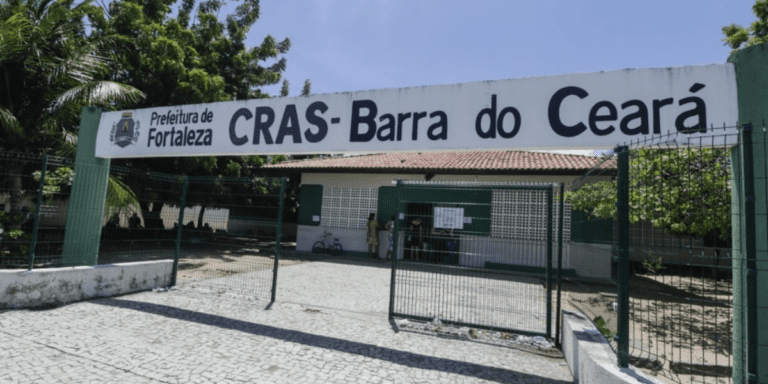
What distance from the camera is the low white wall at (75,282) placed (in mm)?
5250

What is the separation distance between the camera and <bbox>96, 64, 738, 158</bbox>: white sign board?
409 centimetres

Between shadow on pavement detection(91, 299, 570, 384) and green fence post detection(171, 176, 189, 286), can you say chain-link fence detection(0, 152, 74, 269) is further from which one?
shadow on pavement detection(91, 299, 570, 384)

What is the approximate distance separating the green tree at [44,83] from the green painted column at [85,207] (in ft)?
4.83

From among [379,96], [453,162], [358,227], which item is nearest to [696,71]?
[379,96]

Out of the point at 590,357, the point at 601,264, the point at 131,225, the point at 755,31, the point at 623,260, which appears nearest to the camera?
the point at 623,260

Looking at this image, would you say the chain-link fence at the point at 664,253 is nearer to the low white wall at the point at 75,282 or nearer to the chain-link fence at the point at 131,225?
the chain-link fence at the point at 131,225

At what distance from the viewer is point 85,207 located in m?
6.52

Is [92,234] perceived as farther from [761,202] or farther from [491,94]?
[761,202]

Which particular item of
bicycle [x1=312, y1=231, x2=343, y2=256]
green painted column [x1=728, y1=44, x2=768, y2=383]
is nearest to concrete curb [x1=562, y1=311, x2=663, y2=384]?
green painted column [x1=728, y1=44, x2=768, y2=383]

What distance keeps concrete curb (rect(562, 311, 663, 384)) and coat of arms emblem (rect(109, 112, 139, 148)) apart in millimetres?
7175

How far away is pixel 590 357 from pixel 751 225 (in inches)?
57.4

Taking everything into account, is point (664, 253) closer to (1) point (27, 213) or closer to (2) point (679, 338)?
(2) point (679, 338)

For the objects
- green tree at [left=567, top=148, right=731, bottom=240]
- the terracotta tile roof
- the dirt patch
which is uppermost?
the terracotta tile roof

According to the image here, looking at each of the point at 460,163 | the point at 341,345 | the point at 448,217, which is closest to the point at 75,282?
the point at 341,345
